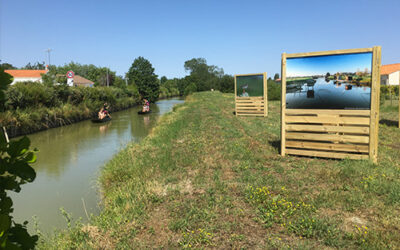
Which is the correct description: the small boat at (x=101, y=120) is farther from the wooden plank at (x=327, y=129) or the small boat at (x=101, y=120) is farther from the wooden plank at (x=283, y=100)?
the wooden plank at (x=327, y=129)

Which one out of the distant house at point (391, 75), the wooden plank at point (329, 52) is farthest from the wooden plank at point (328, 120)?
the distant house at point (391, 75)

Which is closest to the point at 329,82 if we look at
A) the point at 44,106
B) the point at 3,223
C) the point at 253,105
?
the point at 3,223

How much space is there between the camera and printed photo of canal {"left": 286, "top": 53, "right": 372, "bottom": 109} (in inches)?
237

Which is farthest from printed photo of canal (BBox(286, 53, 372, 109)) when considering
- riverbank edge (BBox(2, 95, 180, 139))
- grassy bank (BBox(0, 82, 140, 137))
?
riverbank edge (BBox(2, 95, 180, 139))

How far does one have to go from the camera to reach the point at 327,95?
640 cm

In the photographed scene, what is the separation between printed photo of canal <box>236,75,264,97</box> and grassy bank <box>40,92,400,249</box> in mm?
8857

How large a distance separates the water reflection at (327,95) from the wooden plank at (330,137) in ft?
2.24

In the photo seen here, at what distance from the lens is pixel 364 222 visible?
365 centimetres

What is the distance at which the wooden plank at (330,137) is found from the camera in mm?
6160

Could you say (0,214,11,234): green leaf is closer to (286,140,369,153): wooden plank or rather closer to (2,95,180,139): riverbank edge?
(286,140,369,153): wooden plank

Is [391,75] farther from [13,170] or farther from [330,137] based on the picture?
[13,170]

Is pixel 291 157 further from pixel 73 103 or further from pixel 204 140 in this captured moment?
pixel 73 103

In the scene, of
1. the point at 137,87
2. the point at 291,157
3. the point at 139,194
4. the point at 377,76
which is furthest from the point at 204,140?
the point at 137,87

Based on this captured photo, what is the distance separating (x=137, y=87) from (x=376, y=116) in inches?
1830
